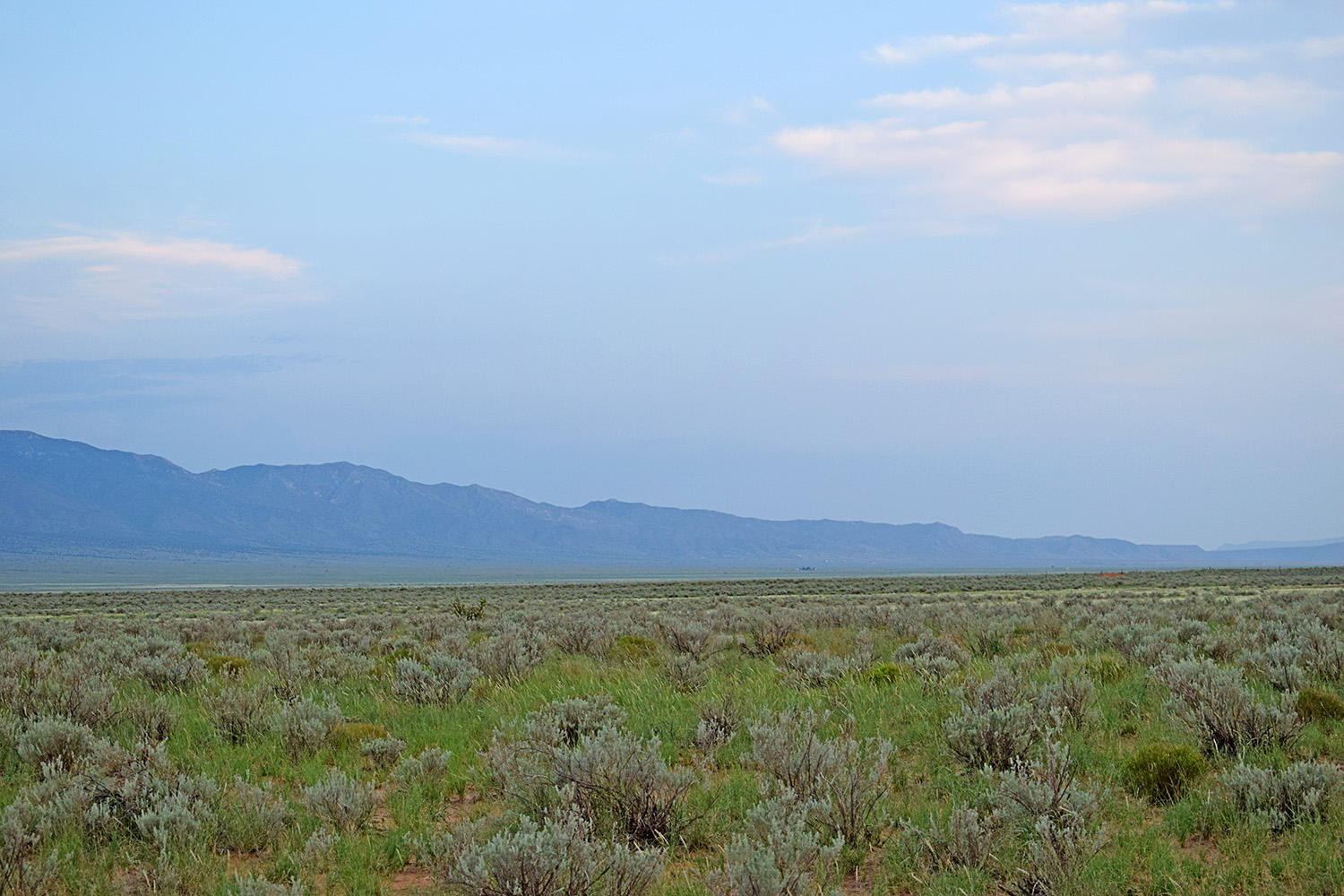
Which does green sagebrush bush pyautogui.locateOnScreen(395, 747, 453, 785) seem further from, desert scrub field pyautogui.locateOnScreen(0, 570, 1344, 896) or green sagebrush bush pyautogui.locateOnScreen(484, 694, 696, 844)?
green sagebrush bush pyautogui.locateOnScreen(484, 694, 696, 844)

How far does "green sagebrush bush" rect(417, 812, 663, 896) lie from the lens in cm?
432

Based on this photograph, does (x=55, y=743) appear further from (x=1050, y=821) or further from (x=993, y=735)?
(x=1050, y=821)

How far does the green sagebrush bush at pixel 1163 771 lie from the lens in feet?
20.8

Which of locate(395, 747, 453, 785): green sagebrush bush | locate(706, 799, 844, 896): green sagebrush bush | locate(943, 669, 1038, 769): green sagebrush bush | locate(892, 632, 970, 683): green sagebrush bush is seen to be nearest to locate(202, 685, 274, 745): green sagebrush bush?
locate(395, 747, 453, 785): green sagebrush bush

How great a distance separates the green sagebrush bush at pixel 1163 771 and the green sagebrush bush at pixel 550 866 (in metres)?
3.77

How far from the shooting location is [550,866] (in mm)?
4371

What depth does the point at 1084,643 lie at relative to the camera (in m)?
14.1

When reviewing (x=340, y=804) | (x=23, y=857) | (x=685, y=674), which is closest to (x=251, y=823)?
(x=340, y=804)

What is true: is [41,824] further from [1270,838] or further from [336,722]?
[1270,838]

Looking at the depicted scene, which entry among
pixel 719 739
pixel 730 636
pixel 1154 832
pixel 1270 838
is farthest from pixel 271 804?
pixel 730 636

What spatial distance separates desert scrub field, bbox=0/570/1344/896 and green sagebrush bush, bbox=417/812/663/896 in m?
0.02

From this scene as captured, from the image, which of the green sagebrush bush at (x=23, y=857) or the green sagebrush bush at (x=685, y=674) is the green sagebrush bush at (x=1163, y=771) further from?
the green sagebrush bush at (x=23, y=857)

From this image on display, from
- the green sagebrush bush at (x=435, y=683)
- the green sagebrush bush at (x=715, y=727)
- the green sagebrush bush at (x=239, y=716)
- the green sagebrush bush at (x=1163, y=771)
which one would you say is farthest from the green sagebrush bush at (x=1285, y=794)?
the green sagebrush bush at (x=239, y=716)

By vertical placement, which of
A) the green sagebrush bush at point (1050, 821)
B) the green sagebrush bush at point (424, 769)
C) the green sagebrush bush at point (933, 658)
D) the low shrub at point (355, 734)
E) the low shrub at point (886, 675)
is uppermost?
the green sagebrush bush at point (1050, 821)
